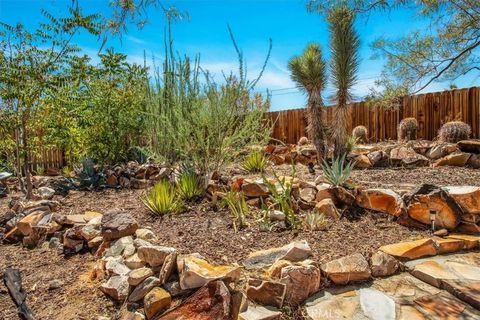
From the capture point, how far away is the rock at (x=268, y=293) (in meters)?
1.91

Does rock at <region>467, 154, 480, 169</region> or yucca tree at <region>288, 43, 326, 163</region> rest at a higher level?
yucca tree at <region>288, 43, 326, 163</region>

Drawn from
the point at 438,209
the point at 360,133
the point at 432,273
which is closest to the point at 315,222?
the point at 432,273

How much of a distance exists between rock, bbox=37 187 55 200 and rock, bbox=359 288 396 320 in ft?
14.3

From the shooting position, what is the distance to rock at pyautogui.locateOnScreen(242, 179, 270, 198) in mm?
3450

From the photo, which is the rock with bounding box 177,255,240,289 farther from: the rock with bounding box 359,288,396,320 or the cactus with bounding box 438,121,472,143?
the cactus with bounding box 438,121,472,143

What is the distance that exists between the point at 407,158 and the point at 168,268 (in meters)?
5.11

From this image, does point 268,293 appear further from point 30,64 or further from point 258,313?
point 30,64

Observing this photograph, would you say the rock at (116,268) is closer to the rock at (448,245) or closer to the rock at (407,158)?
the rock at (448,245)

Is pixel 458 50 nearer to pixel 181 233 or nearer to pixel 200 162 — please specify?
pixel 200 162

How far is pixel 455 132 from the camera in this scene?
20.8ft

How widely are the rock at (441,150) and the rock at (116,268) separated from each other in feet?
18.5

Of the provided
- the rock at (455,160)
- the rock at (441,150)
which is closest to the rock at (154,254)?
the rock at (455,160)

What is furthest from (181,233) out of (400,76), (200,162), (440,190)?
(400,76)

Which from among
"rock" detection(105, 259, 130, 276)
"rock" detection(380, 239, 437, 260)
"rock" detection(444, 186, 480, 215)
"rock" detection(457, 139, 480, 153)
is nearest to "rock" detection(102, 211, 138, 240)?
"rock" detection(105, 259, 130, 276)
